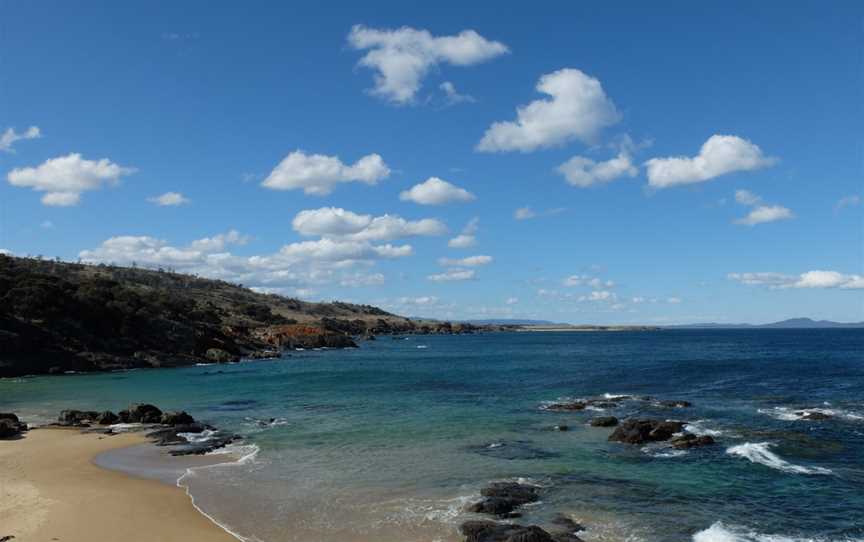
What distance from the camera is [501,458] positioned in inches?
1223

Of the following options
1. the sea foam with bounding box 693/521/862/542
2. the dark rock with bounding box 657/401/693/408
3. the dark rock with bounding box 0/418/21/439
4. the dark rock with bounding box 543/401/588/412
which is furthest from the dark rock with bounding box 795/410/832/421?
the dark rock with bounding box 0/418/21/439

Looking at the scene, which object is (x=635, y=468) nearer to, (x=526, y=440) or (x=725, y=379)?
(x=526, y=440)

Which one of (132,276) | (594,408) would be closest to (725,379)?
(594,408)

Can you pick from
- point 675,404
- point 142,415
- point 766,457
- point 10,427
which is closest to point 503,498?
point 766,457

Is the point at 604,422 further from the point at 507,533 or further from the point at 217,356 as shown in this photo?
the point at 217,356

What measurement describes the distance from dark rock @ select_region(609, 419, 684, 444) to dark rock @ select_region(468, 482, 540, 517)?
12.3 m

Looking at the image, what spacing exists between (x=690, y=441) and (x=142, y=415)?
37.7 m

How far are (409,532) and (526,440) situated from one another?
659 inches

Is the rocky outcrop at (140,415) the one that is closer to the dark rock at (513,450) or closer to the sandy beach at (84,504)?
the sandy beach at (84,504)

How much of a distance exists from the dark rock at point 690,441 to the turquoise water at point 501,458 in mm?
959

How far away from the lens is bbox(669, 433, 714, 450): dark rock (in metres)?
33.6

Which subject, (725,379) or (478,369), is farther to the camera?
(478,369)

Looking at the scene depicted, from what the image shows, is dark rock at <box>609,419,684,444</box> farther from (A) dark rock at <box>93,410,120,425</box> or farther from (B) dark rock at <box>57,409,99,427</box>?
(B) dark rock at <box>57,409,99,427</box>

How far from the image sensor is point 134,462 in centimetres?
3138
